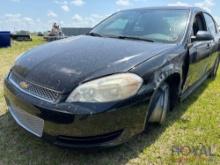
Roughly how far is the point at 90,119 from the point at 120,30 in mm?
1844

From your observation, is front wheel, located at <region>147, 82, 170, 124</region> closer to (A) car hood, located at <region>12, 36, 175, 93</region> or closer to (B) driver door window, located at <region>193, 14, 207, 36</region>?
(A) car hood, located at <region>12, 36, 175, 93</region>

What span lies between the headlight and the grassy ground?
0.66 meters

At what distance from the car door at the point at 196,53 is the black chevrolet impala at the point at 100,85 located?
2.5 inches

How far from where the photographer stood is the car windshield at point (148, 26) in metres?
3.27

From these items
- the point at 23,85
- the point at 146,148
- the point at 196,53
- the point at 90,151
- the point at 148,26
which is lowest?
the point at 146,148

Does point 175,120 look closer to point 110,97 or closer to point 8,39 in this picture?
point 110,97

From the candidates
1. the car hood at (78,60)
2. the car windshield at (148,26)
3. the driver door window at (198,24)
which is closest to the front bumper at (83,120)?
the car hood at (78,60)

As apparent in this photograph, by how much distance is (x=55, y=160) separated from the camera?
2.45m

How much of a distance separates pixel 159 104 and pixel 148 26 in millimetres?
1165

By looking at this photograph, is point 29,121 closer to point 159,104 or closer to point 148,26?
point 159,104

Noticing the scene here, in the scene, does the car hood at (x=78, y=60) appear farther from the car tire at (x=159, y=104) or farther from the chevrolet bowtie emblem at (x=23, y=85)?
the car tire at (x=159, y=104)

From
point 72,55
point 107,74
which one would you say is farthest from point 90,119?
point 72,55

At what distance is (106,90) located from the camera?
2195 millimetres

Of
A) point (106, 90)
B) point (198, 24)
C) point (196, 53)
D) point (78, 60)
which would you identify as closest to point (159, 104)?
point (106, 90)
